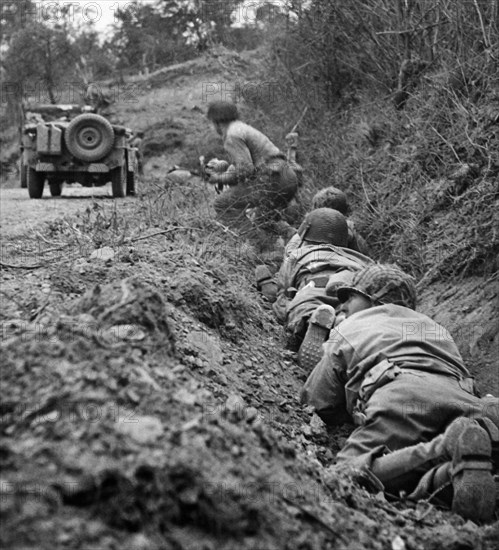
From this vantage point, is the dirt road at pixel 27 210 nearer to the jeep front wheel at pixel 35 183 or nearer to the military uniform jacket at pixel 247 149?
the jeep front wheel at pixel 35 183

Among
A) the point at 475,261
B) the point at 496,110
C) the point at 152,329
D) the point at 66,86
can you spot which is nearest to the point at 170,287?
the point at 152,329

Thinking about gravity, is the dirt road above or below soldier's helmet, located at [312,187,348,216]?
below

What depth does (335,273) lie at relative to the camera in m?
6.06

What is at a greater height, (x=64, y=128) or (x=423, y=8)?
(x=423, y=8)

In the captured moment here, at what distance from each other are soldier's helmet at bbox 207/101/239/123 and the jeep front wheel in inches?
172

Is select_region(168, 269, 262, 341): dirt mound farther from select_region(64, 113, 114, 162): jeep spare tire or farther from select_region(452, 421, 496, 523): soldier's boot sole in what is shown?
select_region(64, 113, 114, 162): jeep spare tire

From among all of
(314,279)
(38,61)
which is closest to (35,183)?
(314,279)

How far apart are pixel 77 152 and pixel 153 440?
393 inches

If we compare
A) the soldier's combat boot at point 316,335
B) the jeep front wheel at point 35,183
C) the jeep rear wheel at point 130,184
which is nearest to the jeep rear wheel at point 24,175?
the jeep front wheel at point 35,183

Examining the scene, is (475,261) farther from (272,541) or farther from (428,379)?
(272,541)

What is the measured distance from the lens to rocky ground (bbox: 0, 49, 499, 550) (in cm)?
201

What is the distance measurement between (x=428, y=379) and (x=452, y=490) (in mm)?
674

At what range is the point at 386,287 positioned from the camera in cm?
473

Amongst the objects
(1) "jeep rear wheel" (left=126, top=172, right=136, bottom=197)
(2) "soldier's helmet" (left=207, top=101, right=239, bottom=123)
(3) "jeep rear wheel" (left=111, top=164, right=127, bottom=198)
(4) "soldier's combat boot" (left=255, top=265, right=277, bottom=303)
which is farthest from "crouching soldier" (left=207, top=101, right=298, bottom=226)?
(1) "jeep rear wheel" (left=126, top=172, right=136, bottom=197)
